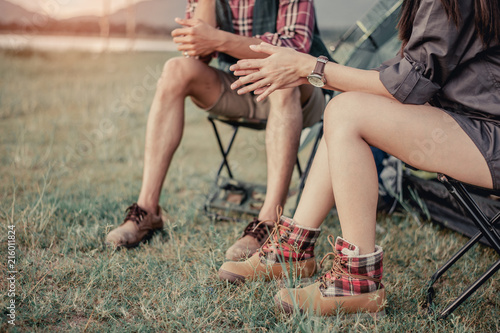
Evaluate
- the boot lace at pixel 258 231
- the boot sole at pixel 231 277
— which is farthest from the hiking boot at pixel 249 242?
the boot sole at pixel 231 277

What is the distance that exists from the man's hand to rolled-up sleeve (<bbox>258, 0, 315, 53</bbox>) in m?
0.31

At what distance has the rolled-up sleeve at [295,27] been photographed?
2.10m

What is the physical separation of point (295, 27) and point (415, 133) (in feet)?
3.53

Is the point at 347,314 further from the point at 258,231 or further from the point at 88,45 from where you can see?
the point at 88,45

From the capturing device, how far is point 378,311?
139 cm

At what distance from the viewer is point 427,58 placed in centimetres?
124

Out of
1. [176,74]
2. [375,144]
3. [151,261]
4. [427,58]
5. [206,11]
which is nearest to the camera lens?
[427,58]

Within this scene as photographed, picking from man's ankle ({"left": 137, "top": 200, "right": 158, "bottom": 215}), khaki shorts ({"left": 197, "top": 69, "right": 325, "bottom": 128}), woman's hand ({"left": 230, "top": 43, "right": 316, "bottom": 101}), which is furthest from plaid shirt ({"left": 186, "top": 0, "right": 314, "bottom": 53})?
man's ankle ({"left": 137, "top": 200, "right": 158, "bottom": 215})

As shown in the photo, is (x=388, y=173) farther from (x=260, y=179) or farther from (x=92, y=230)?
(x=92, y=230)

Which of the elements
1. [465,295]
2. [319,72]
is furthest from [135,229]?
[465,295]

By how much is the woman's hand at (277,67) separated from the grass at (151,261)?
2.38ft

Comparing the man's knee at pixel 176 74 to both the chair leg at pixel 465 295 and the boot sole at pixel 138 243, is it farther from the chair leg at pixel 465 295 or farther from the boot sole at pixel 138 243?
the chair leg at pixel 465 295

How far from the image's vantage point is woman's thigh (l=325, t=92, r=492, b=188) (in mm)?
1243

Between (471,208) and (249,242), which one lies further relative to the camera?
(249,242)
